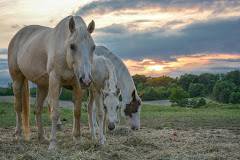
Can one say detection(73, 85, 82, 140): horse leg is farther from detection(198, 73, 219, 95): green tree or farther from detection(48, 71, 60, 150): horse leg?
detection(198, 73, 219, 95): green tree

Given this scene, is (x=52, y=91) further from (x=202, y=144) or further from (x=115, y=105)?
(x=202, y=144)

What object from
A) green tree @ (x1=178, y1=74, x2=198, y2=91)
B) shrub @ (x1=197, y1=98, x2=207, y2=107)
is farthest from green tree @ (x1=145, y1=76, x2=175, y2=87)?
shrub @ (x1=197, y1=98, x2=207, y2=107)

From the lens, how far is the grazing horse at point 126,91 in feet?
35.3

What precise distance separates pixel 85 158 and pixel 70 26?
6.96ft

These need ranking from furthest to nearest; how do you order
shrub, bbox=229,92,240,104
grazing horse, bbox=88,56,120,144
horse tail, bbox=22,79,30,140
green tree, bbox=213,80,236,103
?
shrub, bbox=229,92,240,104 → green tree, bbox=213,80,236,103 → horse tail, bbox=22,79,30,140 → grazing horse, bbox=88,56,120,144

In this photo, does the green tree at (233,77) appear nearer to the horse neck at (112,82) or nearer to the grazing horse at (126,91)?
the grazing horse at (126,91)

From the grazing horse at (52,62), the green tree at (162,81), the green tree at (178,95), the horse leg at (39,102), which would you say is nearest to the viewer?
the grazing horse at (52,62)

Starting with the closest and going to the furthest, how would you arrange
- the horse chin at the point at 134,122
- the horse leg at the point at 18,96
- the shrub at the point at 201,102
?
1. the horse leg at the point at 18,96
2. the horse chin at the point at 134,122
3. the shrub at the point at 201,102

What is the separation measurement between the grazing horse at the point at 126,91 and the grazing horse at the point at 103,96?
1.79 m

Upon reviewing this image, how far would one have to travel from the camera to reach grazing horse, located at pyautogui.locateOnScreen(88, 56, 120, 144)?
7.57 m

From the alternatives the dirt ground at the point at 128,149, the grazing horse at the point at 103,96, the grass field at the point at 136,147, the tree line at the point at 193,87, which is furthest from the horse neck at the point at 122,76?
the tree line at the point at 193,87

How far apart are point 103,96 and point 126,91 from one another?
3.23m

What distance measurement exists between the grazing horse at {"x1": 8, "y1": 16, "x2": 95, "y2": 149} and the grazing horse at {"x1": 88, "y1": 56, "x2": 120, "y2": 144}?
0.44 m

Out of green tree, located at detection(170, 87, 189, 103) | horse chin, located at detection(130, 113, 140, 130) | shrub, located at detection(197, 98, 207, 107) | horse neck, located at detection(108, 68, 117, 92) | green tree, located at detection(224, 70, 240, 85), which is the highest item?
horse neck, located at detection(108, 68, 117, 92)
